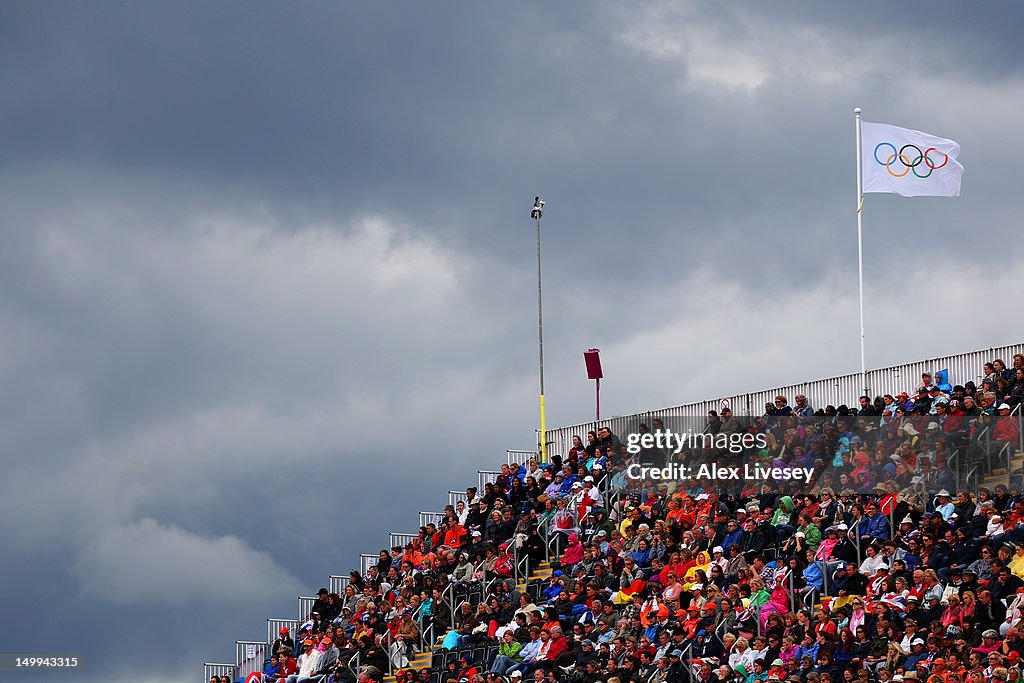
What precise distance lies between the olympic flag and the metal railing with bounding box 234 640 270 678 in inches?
686

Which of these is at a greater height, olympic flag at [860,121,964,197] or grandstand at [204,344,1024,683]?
olympic flag at [860,121,964,197]

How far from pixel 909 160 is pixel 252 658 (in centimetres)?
1890

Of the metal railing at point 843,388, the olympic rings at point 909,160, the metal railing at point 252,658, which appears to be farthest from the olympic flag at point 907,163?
the metal railing at point 252,658

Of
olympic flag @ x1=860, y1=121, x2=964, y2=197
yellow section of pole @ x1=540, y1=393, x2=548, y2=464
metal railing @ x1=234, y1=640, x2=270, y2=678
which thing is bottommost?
metal railing @ x1=234, y1=640, x2=270, y2=678

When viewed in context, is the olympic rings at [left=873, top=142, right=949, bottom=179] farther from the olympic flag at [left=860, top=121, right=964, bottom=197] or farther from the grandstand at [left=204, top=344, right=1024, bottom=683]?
the grandstand at [left=204, top=344, right=1024, bottom=683]

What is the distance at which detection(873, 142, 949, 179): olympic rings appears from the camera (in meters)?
44.1

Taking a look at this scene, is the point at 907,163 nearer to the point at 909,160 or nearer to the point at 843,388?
the point at 909,160

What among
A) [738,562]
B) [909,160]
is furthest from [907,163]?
[738,562]

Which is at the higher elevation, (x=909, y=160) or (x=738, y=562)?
(x=909, y=160)

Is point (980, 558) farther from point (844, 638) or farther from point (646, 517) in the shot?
point (646, 517)

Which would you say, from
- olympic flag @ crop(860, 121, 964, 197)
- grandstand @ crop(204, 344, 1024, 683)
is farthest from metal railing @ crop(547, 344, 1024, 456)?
olympic flag @ crop(860, 121, 964, 197)

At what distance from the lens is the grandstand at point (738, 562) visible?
3025cm

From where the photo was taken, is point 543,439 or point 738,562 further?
point 543,439

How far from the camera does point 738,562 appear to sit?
3456cm
